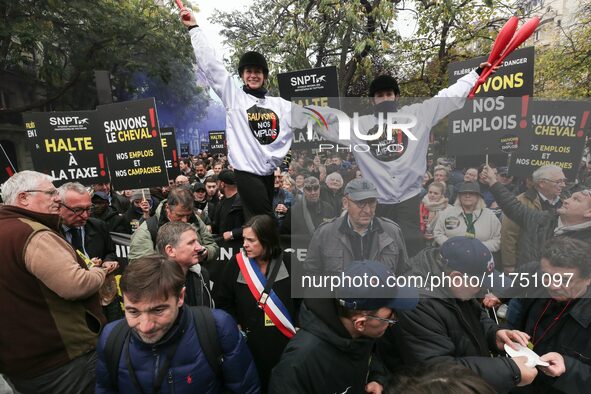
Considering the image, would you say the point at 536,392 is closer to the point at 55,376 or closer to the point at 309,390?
the point at 309,390

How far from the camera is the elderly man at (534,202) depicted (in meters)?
1.44

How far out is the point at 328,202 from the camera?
153 cm

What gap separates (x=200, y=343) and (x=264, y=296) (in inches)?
29.4

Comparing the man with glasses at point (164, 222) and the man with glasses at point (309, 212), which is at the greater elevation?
the man with glasses at point (309, 212)

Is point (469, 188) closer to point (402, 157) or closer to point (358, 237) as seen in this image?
point (402, 157)

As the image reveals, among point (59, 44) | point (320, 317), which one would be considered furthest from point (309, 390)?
point (59, 44)

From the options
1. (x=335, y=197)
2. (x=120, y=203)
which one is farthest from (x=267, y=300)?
(x=120, y=203)

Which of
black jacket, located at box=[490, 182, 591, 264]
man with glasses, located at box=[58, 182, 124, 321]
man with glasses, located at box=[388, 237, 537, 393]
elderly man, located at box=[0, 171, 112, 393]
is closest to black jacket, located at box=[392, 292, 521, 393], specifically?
man with glasses, located at box=[388, 237, 537, 393]

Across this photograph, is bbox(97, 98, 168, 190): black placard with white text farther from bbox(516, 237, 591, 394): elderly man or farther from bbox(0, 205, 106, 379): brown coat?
bbox(516, 237, 591, 394): elderly man

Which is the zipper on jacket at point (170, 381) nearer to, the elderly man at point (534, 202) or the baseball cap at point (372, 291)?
the baseball cap at point (372, 291)

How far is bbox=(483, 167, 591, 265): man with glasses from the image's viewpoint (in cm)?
143

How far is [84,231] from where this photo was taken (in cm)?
360

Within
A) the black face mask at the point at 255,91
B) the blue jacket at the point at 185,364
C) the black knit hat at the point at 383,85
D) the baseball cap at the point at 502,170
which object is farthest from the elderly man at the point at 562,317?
the black face mask at the point at 255,91

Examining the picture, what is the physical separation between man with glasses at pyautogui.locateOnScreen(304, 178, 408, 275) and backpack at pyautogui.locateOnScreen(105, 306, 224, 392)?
694 mm
